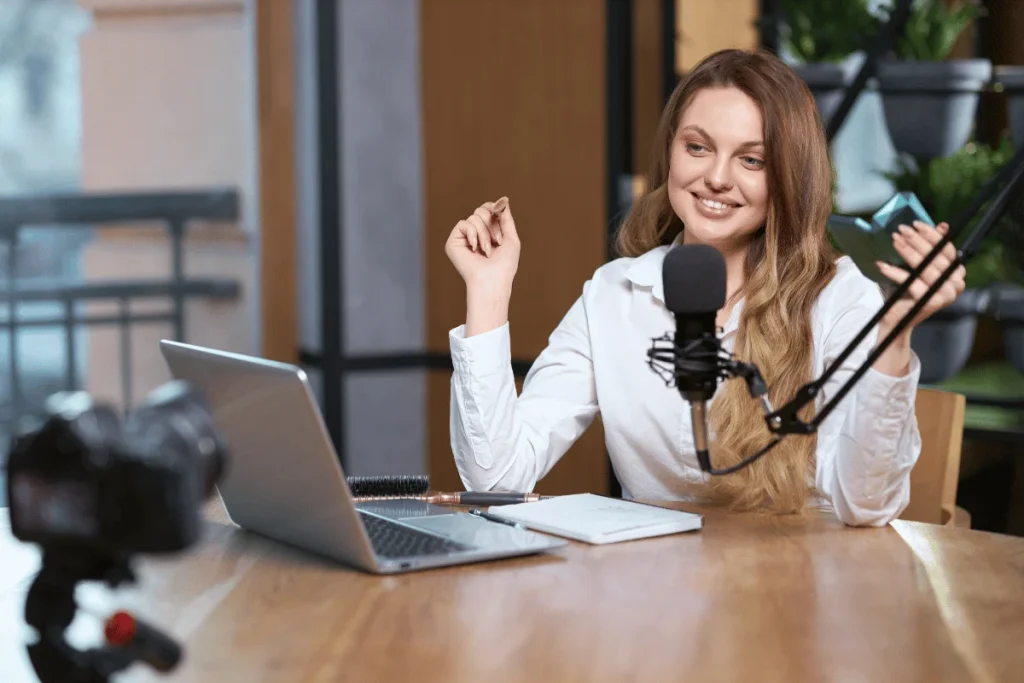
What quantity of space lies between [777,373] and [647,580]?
602 millimetres

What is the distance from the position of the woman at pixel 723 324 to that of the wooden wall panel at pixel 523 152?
5.24ft

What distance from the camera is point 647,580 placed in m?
1.27

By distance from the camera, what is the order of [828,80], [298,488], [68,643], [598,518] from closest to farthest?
[68,643], [298,488], [598,518], [828,80]

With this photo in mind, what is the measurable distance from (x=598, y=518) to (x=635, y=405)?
47 centimetres

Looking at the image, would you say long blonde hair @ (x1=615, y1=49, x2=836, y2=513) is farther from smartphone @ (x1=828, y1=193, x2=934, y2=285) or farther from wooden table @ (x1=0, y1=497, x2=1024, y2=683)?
smartphone @ (x1=828, y1=193, x2=934, y2=285)

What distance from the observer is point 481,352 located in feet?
5.88

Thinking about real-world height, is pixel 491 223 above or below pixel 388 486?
above

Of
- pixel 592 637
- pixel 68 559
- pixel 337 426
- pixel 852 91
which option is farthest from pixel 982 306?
pixel 68 559

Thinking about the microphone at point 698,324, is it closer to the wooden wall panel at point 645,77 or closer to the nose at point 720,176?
the nose at point 720,176

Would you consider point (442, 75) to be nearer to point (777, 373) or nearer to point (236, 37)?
point (236, 37)

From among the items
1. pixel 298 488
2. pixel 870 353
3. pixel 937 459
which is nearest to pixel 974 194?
pixel 937 459

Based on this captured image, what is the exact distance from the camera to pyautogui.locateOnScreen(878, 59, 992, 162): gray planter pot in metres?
2.88

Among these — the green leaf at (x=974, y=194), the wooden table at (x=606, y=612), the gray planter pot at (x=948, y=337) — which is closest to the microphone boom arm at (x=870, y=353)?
the wooden table at (x=606, y=612)

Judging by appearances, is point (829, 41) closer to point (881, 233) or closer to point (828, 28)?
point (828, 28)
